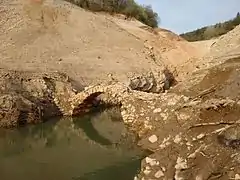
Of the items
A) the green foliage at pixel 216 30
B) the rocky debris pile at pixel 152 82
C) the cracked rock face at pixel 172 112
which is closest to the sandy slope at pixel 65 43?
the rocky debris pile at pixel 152 82

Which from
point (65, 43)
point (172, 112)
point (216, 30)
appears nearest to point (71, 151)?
point (172, 112)

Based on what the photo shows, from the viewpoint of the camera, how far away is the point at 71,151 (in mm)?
23469

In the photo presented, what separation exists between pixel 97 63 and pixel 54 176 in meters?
23.9

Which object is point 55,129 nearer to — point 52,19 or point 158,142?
point 158,142

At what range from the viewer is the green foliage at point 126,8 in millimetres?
57688

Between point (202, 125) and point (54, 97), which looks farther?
Answer: point (54, 97)

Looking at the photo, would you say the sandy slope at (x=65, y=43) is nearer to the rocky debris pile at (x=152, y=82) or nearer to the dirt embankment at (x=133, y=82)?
the dirt embankment at (x=133, y=82)

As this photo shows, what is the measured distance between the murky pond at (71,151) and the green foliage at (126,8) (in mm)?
27330

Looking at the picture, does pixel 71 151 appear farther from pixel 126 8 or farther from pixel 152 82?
pixel 126 8

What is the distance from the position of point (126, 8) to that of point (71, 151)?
1553 inches

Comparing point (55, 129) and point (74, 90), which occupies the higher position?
point (74, 90)

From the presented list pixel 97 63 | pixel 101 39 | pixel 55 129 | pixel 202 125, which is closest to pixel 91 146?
pixel 55 129

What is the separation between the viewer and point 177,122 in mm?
20438

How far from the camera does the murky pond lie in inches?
755
